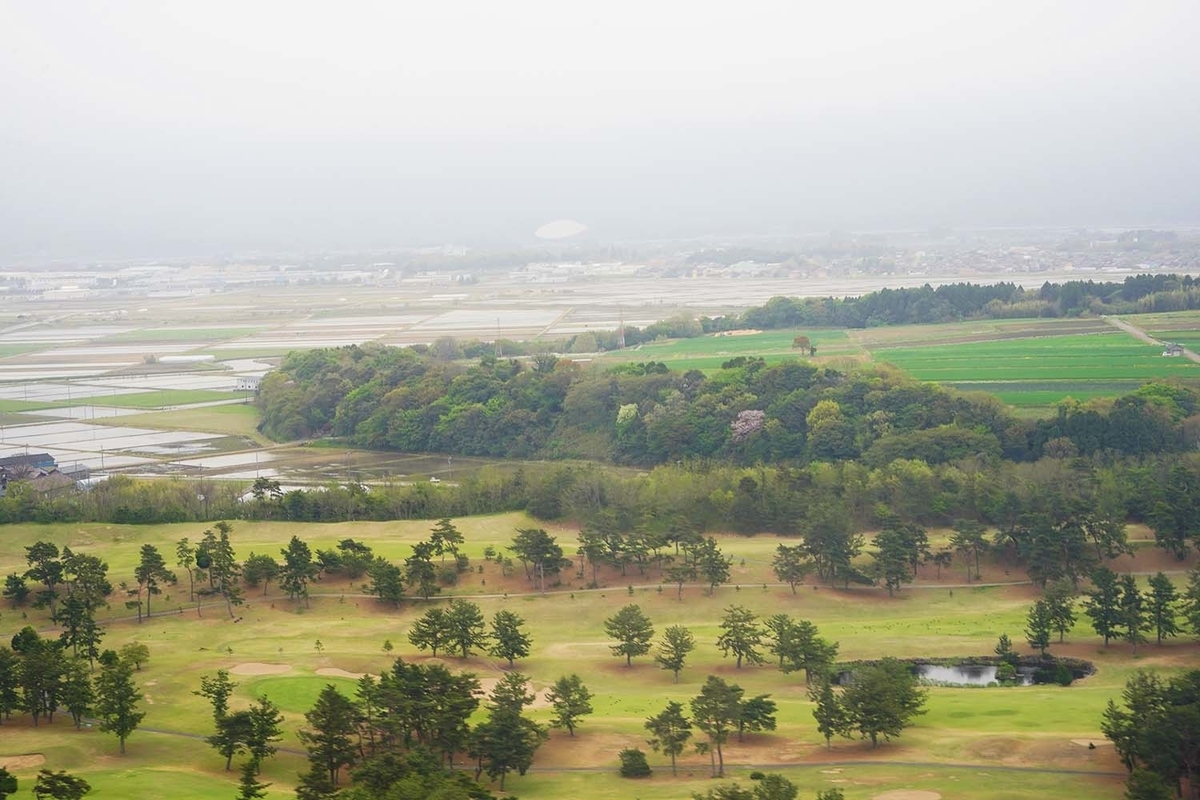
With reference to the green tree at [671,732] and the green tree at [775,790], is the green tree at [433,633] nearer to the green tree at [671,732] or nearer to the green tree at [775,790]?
the green tree at [671,732]

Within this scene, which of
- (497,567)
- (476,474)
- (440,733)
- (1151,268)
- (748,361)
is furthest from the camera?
(1151,268)

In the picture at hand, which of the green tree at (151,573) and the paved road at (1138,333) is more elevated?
the paved road at (1138,333)

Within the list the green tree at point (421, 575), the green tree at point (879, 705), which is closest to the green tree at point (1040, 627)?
the green tree at point (879, 705)

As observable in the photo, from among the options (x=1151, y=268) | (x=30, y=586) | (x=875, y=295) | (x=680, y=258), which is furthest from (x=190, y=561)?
(x=680, y=258)

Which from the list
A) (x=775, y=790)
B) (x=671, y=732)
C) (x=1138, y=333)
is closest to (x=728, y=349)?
(x=1138, y=333)

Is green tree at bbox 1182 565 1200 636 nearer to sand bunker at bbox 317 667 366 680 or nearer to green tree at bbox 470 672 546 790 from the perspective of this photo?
green tree at bbox 470 672 546 790

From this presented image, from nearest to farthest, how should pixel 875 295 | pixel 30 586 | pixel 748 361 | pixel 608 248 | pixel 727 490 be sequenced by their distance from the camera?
pixel 30 586 < pixel 727 490 < pixel 748 361 < pixel 875 295 < pixel 608 248

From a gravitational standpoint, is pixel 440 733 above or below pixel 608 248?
below

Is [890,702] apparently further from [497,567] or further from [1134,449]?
[1134,449]
